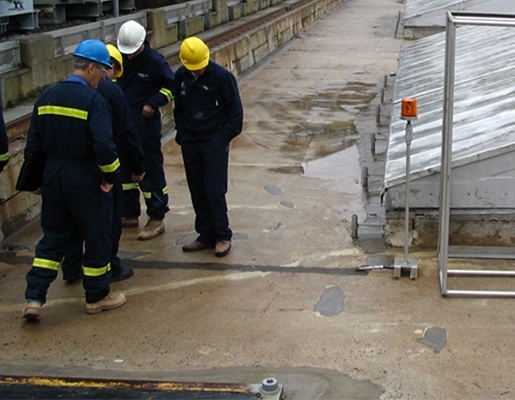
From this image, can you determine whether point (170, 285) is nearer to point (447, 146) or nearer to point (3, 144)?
point (3, 144)

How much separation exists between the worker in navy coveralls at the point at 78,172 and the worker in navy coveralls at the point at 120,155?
0.29 meters

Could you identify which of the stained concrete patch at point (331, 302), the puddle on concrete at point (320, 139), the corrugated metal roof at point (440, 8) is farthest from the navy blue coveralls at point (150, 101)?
the corrugated metal roof at point (440, 8)

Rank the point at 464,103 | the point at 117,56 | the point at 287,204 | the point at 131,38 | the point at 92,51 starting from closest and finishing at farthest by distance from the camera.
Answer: the point at 92,51
the point at 117,56
the point at 131,38
the point at 287,204
the point at 464,103

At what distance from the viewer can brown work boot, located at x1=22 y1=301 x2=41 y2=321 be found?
18.4 ft

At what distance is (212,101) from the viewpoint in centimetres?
671

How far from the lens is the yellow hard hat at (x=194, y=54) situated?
6.46 meters

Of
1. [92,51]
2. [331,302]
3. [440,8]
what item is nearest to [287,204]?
[331,302]

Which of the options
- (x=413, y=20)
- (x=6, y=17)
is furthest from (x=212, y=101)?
(x=413, y=20)

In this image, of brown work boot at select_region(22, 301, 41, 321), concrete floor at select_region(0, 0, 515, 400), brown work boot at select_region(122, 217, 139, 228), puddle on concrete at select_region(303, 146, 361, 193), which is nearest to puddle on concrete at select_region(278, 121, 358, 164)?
puddle on concrete at select_region(303, 146, 361, 193)

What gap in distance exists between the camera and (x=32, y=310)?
560 cm

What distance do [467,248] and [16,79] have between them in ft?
20.2

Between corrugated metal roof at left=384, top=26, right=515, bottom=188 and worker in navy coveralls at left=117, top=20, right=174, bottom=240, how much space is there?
2175mm

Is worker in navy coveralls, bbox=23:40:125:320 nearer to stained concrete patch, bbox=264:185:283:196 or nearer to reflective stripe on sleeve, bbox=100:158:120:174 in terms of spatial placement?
reflective stripe on sleeve, bbox=100:158:120:174

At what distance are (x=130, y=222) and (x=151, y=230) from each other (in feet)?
1.30
